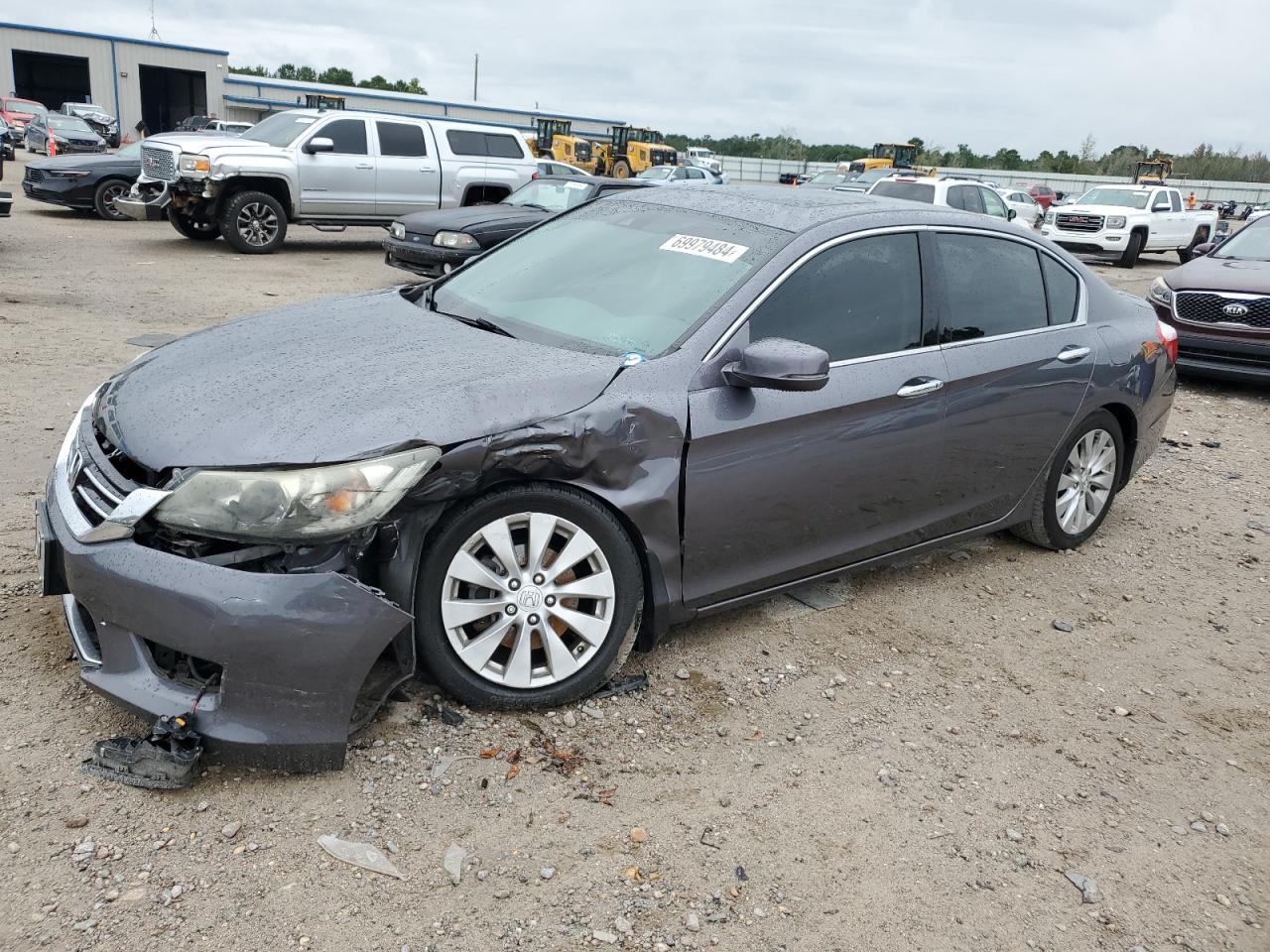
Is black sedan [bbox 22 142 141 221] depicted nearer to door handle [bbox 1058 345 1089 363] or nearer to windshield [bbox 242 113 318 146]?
windshield [bbox 242 113 318 146]

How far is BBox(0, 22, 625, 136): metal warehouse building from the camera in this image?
46.4 metres

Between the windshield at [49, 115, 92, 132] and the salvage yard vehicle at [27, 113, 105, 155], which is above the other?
the windshield at [49, 115, 92, 132]

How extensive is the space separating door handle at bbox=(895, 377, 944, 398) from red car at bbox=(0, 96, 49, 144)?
38617 mm

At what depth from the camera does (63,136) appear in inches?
1085

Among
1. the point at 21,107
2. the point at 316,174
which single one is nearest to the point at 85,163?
the point at 316,174

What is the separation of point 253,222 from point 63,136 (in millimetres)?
18476

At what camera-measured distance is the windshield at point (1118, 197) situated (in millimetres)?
21016

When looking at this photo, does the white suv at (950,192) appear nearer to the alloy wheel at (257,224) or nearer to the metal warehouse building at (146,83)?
the alloy wheel at (257,224)

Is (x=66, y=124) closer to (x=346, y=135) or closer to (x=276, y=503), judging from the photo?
(x=346, y=135)

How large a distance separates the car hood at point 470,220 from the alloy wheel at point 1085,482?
7427 mm

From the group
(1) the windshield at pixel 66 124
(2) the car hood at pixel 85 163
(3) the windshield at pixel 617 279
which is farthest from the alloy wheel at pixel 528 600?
(1) the windshield at pixel 66 124

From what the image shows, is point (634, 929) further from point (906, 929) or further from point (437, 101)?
point (437, 101)

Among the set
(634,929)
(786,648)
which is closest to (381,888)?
(634,929)

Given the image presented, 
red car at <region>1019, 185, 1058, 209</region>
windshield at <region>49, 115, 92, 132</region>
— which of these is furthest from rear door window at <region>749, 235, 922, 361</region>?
red car at <region>1019, 185, 1058, 209</region>
